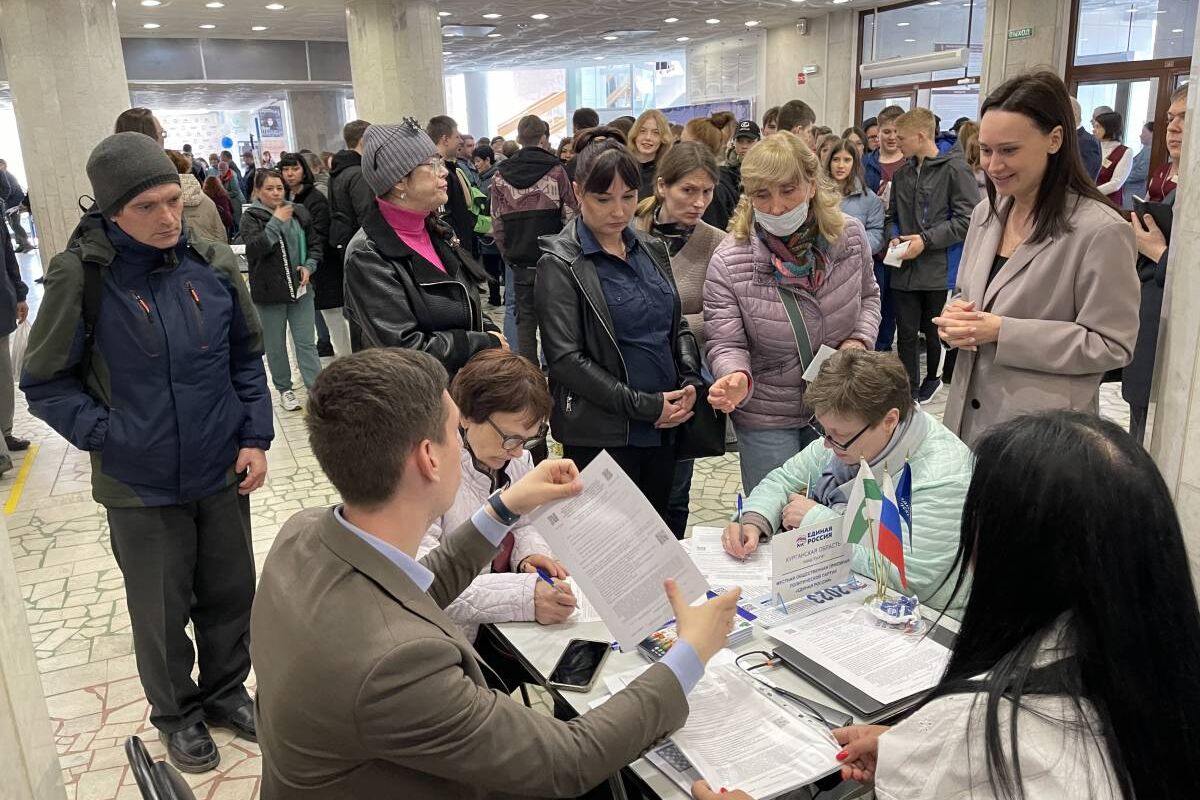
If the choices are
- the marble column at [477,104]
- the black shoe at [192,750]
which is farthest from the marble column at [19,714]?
the marble column at [477,104]

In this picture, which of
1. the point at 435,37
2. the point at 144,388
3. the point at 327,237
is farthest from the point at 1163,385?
the point at 435,37

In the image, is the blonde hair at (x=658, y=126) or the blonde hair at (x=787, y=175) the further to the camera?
the blonde hair at (x=658, y=126)

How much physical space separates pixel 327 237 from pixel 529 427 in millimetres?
4213

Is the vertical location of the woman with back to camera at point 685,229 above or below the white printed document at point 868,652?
above

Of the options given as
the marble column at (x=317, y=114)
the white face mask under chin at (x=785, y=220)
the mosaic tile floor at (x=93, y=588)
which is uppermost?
the marble column at (x=317, y=114)

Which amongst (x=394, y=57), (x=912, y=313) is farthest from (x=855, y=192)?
(x=394, y=57)

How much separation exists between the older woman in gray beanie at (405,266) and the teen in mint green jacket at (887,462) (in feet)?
3.84

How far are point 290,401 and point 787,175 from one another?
4408 mm

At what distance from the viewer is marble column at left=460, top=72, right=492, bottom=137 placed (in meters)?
25.0

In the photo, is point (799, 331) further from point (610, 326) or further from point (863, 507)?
point (863, 507)

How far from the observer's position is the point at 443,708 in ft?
4.03

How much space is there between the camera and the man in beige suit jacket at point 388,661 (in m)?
1.22

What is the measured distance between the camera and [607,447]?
9.51 ft

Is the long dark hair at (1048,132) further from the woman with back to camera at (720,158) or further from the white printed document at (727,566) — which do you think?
the woman with back to camera at (720,158)
